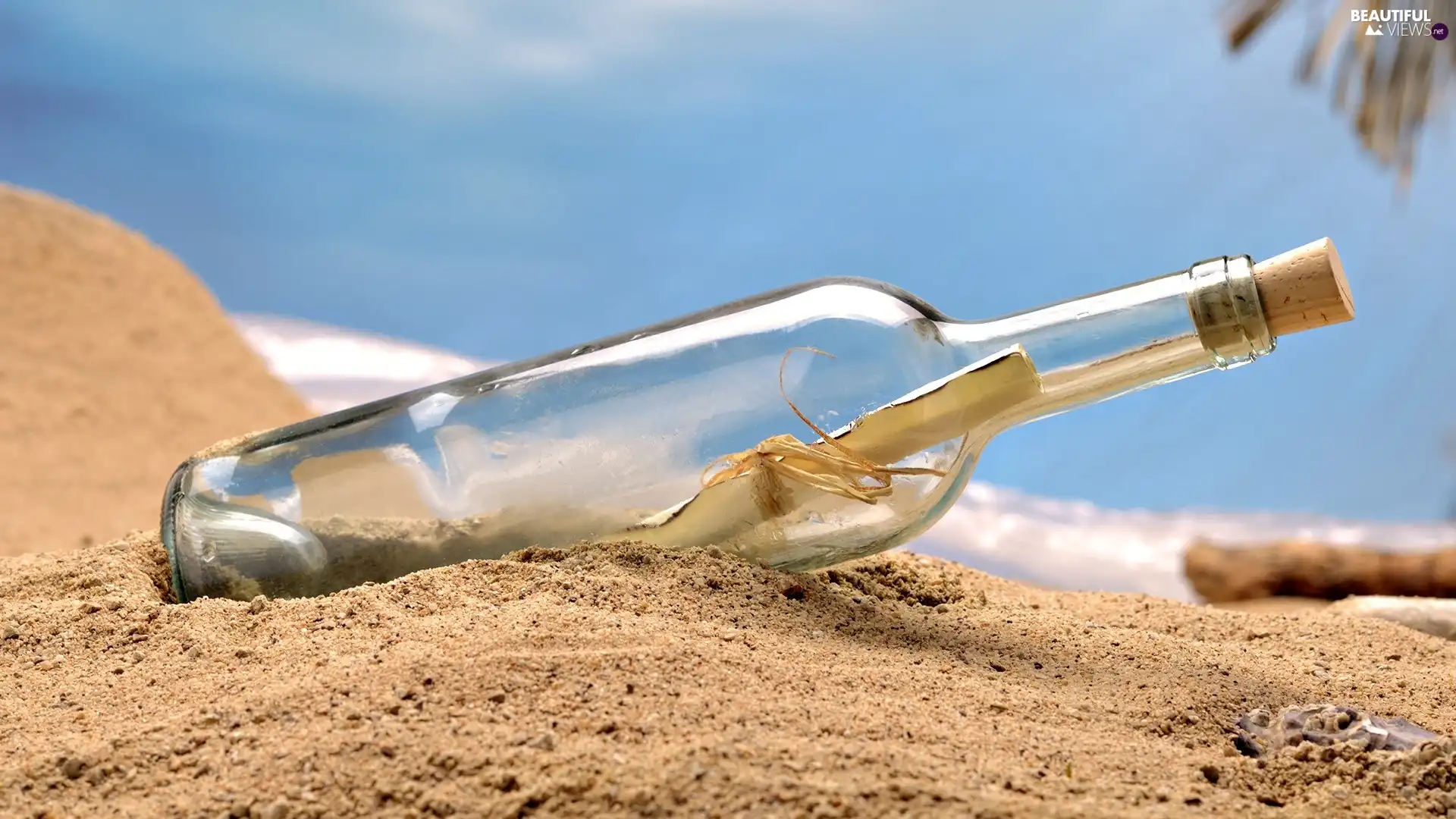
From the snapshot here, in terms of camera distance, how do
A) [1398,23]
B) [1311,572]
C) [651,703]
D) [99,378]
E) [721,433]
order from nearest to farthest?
[651,703]
[721,433]
[1311,572]
[1398,23]
[99,378]

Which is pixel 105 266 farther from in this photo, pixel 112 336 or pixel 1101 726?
pixel 1101 726

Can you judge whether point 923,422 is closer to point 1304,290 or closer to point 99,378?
point 1304,290

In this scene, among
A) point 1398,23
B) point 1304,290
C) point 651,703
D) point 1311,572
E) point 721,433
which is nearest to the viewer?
point 651,703

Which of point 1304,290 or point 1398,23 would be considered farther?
point 1398,23

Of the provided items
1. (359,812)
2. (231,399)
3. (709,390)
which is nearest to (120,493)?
(231,399)

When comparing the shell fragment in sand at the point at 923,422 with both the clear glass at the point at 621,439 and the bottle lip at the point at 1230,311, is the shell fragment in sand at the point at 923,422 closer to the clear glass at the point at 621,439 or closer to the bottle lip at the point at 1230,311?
the clear glass at the point at 621,439

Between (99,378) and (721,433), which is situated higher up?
(99,378)

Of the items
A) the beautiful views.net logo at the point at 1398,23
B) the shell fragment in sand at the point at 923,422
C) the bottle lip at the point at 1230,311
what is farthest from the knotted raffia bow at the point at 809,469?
the beautiful views.net logo at the point at 1398,23

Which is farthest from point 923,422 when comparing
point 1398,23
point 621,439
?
point 1398,23
